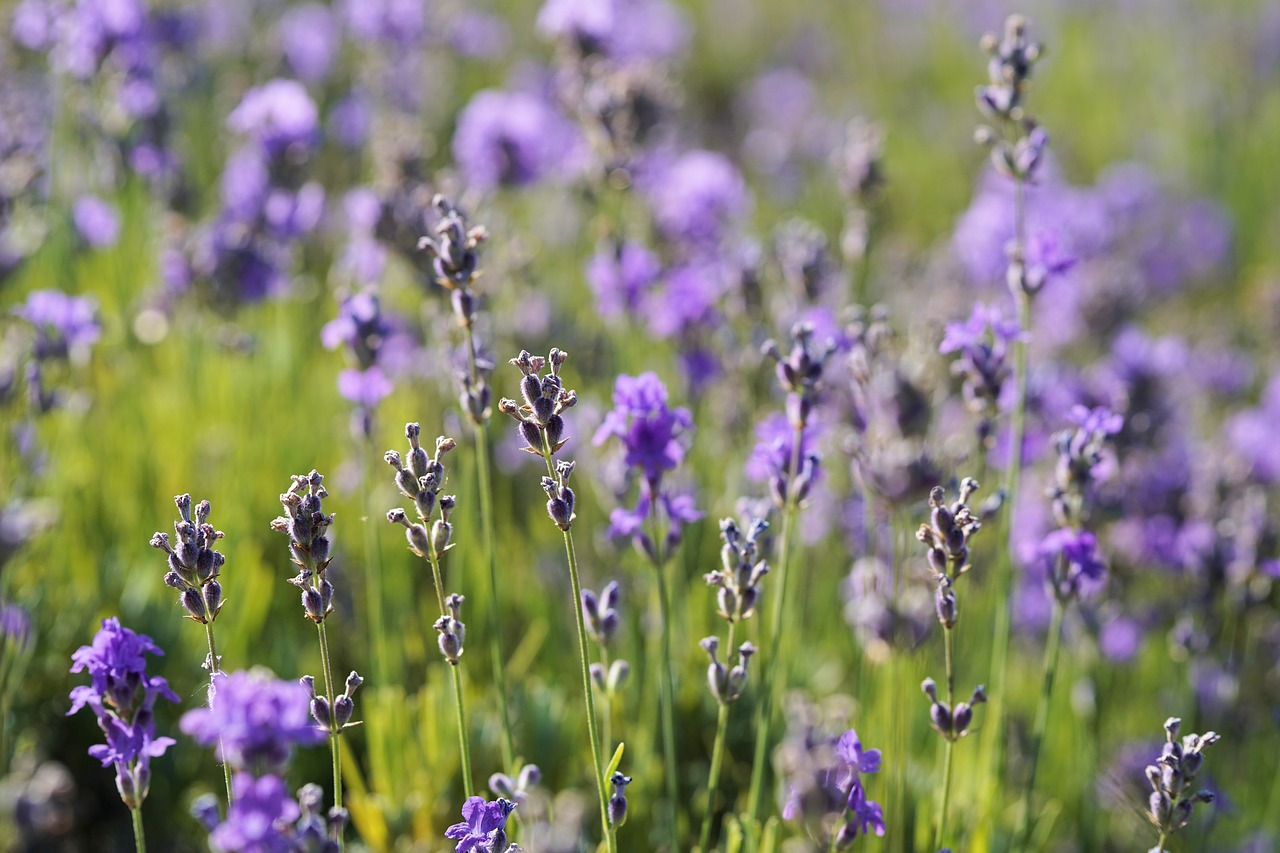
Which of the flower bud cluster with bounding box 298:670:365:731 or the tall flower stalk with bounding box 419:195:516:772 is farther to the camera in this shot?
the tall flower stalk with bounding box 419:195:516:772

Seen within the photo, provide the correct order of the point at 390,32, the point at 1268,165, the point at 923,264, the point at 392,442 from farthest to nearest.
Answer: the point at 1268,165 → the point at 923,264 → the point at 390,32 → the point at 392,442

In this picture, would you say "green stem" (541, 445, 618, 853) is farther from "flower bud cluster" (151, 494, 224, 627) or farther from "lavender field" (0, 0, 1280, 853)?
"flower bud cluster" (151, 494, 224, 627)

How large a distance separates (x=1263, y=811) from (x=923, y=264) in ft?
10.6

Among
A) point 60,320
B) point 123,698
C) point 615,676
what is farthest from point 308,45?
point 123,698

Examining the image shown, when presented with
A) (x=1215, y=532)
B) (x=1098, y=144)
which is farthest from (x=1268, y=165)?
(x=1215, y=532)

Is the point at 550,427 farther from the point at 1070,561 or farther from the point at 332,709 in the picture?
the point at 1070,561

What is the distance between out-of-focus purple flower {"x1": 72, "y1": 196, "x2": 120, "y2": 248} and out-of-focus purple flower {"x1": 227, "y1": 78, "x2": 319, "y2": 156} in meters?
0.71

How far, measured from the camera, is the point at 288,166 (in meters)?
3.48

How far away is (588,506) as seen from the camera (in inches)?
145

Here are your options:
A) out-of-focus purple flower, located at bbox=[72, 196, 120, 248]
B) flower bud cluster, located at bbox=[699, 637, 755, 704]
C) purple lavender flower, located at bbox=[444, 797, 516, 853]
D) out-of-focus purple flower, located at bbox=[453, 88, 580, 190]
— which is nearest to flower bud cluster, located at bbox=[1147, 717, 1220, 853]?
flower bud cluster, located at bbox=[699, 637, 755, 704]

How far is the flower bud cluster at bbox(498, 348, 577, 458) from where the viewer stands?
1.54 m

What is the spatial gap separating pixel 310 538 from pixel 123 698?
0.30 metres

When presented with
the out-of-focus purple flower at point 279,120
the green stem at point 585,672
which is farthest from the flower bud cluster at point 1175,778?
the out-of-focus purple flower at point 279,120

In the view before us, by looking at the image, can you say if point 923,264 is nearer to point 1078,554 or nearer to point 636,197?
point 636,197
